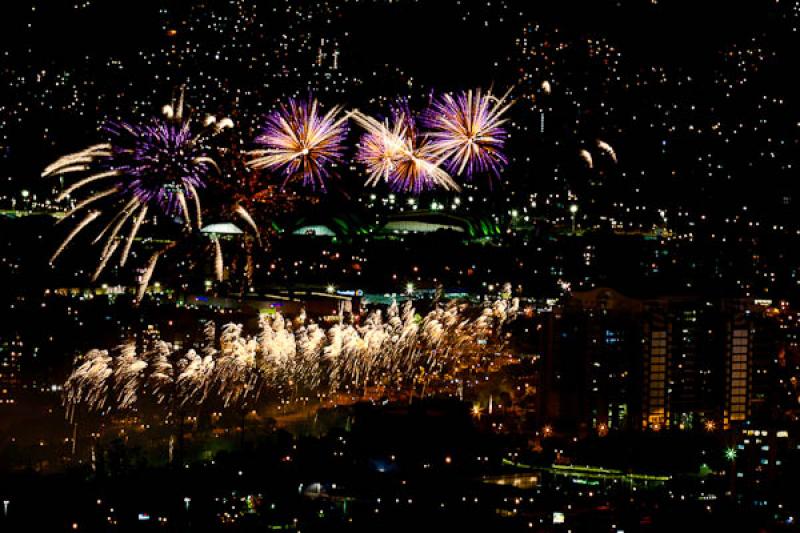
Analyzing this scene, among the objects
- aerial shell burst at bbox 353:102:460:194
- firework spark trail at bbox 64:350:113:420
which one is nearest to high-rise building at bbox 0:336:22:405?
firework spark trail at bbox 64:350:113:420

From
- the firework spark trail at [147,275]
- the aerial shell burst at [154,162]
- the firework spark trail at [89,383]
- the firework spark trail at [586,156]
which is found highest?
the firework spark trail at [586,156]

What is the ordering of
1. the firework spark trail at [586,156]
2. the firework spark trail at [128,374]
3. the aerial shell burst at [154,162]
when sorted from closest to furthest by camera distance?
the aerial shell burst at [154,162], the firework spark trail at [128,374], the firework spark trail at [586,156]

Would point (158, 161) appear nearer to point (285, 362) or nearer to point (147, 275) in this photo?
point (147, 275)

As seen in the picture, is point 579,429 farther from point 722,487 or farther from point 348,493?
point 348,493

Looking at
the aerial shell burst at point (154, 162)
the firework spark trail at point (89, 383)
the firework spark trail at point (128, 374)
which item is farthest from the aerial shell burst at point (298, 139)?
the firework spark trail at point (89, 383)

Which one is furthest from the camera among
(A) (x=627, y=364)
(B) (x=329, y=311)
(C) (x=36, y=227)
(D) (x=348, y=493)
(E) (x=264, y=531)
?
(C) (x=36, y=227)

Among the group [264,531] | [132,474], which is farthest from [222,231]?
[264,531]

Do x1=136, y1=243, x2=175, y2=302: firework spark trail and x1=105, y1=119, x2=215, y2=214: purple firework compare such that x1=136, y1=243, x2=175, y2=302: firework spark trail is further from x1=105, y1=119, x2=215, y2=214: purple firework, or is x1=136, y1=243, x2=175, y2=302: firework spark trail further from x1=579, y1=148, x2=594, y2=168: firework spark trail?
x1=579, y1=148, x2=594, y2=168: firework spark trail

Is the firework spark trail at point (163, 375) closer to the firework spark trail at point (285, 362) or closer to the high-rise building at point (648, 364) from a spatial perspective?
the firework spark trail at point (285, 362)

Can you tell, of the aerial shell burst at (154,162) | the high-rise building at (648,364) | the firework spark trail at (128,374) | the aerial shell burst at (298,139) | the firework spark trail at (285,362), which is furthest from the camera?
the high-rise building at (648,364)

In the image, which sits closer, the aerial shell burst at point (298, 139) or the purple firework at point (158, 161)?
the purple firework at point (158, 161)

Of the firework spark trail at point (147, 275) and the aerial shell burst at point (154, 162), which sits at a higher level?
the aerial shell burst at point (154, 162)
